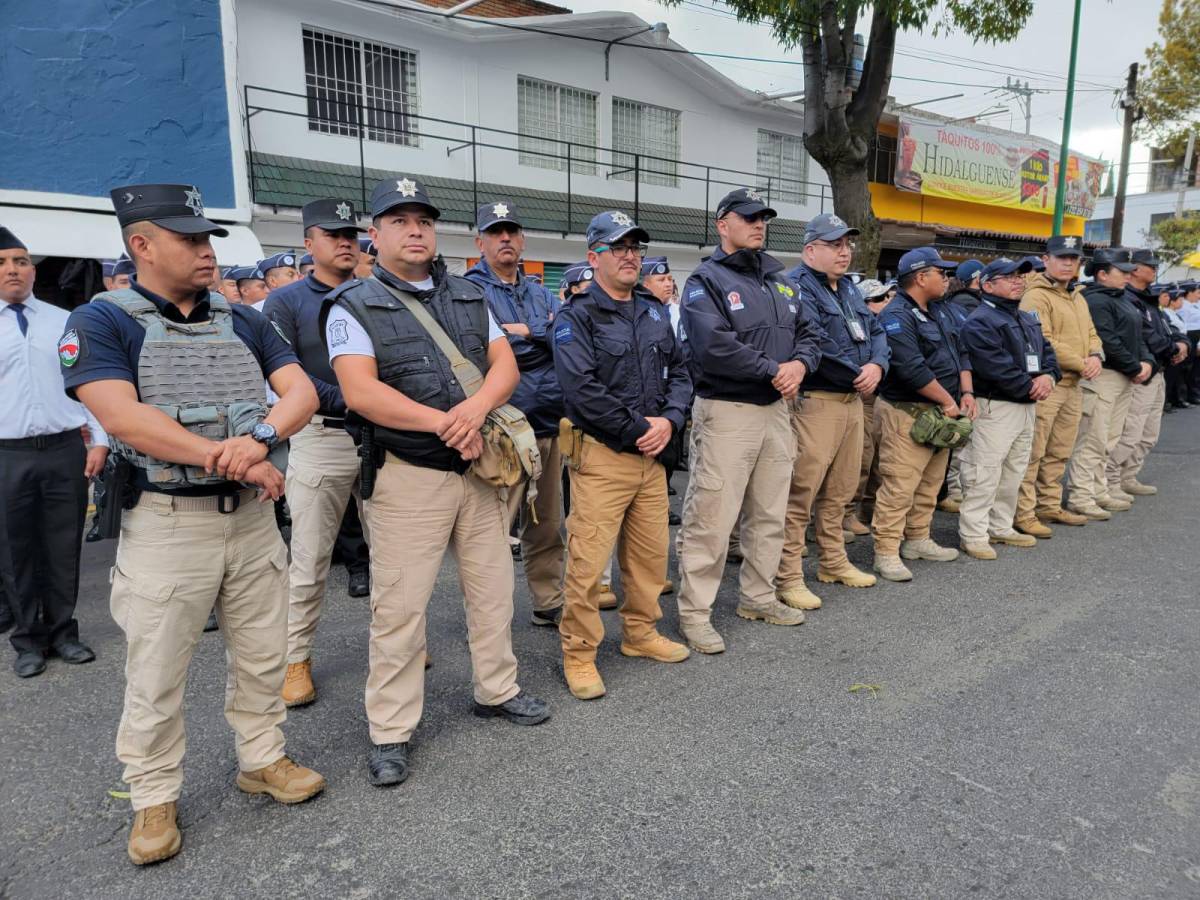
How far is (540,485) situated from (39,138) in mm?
8008

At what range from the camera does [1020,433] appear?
5.91 m

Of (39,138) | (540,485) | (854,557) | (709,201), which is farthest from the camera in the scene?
(709,201)

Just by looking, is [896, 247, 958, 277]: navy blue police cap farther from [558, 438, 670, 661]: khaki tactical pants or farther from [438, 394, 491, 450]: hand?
[438, 394, 491, 450]: hand

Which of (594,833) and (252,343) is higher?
(252,343)

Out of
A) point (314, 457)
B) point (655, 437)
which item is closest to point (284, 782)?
point (314, 457)

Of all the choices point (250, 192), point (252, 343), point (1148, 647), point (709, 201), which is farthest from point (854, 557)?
point (709, 201)

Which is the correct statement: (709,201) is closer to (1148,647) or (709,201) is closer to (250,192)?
(250,192)

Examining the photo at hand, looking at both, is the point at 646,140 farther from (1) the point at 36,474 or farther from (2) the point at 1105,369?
(1) the point at 36,474

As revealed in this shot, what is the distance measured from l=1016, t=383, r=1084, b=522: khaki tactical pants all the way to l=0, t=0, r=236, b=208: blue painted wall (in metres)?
9.43

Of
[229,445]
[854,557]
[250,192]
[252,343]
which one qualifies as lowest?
[854,557]

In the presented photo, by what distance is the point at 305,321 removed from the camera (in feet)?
12.2

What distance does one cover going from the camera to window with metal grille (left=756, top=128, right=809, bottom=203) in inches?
723

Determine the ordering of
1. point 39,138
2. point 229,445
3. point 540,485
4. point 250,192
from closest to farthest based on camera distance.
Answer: point 229,445 < point 540,485 < point 39,138 < point 250,192

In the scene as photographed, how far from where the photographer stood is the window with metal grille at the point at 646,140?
1559 centimetres
